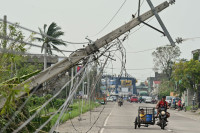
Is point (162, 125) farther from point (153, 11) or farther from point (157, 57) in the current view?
point (157, 57)

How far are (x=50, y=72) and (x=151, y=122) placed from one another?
356 inches

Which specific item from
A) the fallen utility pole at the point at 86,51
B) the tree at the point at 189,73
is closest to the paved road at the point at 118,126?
the fallen utility pole at the point at 86,51

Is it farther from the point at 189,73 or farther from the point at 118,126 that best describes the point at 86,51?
the point at 189,73

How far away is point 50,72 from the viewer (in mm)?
12727

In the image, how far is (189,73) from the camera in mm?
55062

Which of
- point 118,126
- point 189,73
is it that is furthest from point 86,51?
point 189,73

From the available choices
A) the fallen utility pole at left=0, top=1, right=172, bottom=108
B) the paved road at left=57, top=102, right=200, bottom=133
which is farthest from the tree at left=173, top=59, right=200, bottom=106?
the fallen utility pole at left=0, top=1, right=172, bottom=108

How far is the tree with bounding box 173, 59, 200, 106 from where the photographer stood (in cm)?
5447

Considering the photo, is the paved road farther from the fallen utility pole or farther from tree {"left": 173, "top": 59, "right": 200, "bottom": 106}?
tree {"left": 173, "top": 59, "right": 200, "bottom": 106}

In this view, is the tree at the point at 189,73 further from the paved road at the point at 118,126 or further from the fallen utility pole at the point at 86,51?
the fallen utility pole at the point at 86,51

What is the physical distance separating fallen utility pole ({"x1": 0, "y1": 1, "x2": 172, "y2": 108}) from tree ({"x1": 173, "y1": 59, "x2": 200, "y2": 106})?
131 feet

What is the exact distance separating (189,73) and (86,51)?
42.9 meters

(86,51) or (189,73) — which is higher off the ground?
(189,73)

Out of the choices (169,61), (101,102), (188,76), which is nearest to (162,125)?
(188,76)
